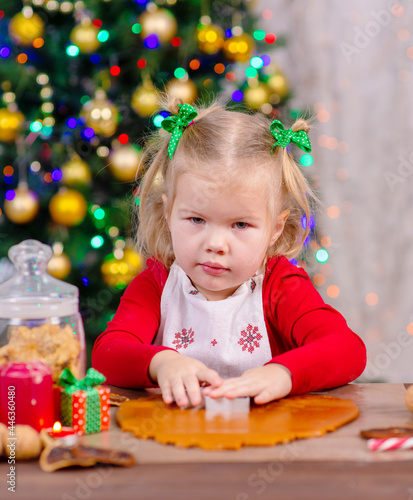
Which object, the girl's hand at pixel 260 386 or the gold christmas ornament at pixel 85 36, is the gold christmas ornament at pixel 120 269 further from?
the girl's hand at pixel 260 386

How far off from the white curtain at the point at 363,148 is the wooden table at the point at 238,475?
7.88 feet

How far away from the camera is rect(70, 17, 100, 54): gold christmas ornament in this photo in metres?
2.16

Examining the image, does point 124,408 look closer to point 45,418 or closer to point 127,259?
point 45,418

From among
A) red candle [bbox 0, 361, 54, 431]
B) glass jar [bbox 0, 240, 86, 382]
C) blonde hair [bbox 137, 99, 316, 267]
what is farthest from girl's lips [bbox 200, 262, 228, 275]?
red candle [bbox 0, 361, 54, 431]

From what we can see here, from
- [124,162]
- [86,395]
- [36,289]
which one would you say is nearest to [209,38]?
[124,162]

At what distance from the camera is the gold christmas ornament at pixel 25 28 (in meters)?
2.16

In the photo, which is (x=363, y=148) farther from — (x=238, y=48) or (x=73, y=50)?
(x=73, y=50)

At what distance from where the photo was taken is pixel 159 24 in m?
2.16

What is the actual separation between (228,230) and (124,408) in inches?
16.3

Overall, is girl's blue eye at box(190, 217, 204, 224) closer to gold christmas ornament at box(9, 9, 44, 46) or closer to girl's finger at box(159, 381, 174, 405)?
girl's finger at box(159, 381, 174, 405)

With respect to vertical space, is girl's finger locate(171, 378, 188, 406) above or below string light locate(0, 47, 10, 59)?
below

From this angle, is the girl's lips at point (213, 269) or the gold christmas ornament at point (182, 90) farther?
the gold christmas ornament at point (182, 90)

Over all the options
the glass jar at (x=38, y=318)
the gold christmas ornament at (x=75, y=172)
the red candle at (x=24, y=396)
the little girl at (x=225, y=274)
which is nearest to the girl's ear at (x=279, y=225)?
the little girl at (x=225, y=274)

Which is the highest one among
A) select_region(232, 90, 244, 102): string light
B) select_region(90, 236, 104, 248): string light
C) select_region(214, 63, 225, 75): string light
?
select_region(214, 63, 225, 75): string light
